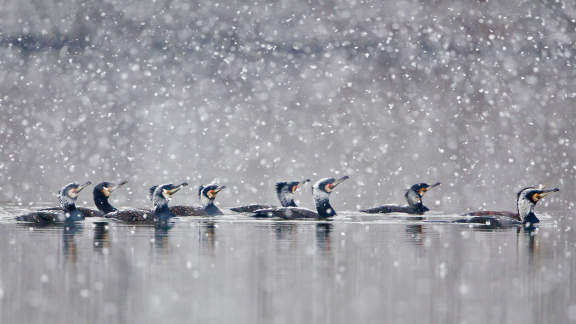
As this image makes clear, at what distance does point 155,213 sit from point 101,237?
5.46 meters

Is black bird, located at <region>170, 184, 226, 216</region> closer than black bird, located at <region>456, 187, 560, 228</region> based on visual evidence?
No

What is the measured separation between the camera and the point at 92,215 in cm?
2430

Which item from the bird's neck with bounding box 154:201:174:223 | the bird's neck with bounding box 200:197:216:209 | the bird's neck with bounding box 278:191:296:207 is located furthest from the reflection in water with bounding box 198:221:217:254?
the bird's neck with bounding box 278:191:296:207

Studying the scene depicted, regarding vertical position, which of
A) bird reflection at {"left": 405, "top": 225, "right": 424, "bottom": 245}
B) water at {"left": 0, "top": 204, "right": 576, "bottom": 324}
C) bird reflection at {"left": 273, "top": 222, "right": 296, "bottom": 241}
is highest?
bird reflection at {"left": 273, "top": 222, "right": 296, "bottom": 241}

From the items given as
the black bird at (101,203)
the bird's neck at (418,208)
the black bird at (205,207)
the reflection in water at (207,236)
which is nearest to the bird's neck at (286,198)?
the black bird at (205,207)

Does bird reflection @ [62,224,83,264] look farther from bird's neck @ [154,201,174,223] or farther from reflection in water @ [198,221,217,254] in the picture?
bird's neck @ [154,201,174,223]

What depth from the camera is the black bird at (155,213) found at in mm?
22453

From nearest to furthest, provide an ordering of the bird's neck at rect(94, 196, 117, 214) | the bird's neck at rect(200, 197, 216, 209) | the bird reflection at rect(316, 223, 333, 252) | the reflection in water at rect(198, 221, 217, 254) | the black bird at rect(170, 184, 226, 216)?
1. the reflection in water at rect(198, 221, 217, 254)
2. the bird reflection at rect(316, 223, 333, 252)
3. the bird's neck at rect(94, 196, 117, 214)
4. the black bird at rect(170, 184, 226, 216)
5. the bird's neck at rect(200, 197, 216, 209)

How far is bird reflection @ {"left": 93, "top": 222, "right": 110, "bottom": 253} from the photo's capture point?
49.4ft

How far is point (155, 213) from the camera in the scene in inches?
900

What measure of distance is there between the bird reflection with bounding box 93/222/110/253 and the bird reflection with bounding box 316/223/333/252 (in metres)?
3.05

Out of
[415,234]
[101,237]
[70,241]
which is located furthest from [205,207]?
[70,241]

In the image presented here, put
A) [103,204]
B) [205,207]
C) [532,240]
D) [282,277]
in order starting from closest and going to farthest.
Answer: [282,277]
[532,240]
[103,204]
[205,207]

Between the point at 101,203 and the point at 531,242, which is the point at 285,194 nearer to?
the point at 101,203
